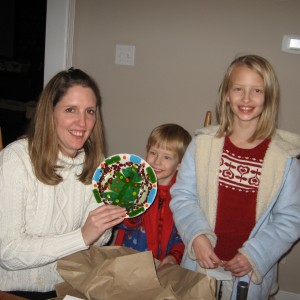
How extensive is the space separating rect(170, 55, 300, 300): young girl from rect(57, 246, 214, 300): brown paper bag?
1.07 ft

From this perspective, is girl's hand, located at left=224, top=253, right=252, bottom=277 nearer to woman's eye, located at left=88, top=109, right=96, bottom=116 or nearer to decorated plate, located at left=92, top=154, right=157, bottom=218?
decorated plate, located at left=92, top=154, right=157, bottom=218

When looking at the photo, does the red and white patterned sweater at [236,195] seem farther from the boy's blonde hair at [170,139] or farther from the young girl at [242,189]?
the boy's blonde hair at [170,139]

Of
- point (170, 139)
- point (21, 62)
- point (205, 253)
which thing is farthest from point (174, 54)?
point (21, 62)

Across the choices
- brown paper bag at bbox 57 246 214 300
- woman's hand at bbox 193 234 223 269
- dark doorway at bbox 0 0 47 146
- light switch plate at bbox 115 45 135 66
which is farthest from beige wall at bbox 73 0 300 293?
dark doorway at bbox 0 0 47 146

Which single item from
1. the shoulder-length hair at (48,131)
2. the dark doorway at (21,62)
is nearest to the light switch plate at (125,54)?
the shoulder-length hair at (48,131)

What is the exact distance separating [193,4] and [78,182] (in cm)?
145

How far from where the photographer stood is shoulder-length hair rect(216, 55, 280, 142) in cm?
126

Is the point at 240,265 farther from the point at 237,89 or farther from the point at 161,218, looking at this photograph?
the point at 237,89

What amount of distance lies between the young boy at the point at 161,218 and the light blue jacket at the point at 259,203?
11cm

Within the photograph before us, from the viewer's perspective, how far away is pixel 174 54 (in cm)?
224

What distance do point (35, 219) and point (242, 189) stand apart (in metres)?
0.77

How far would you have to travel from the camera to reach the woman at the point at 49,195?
3.67 ft

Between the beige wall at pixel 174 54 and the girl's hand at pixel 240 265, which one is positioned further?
the beige wall at pixel 174 54

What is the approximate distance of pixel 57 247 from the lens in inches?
43.5
